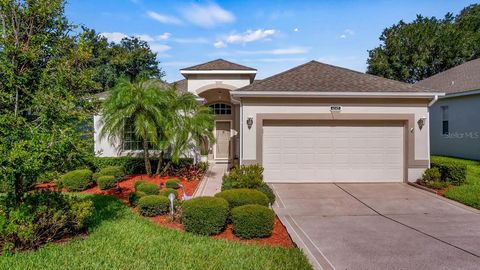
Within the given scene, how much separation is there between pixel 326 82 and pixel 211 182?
5.88m

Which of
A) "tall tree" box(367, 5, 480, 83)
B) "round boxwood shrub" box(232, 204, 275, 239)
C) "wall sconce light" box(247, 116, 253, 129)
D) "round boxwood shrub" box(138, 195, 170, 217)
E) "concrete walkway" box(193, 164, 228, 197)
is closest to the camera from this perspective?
"round boxwood shrub" box(232, 204, 275, 239)

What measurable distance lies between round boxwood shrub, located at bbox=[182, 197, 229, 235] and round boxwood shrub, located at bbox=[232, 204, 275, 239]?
1.11ft

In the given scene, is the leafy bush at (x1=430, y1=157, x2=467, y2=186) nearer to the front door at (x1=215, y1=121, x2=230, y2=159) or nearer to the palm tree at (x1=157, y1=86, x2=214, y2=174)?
the palm tree at (x1=157, y1=86, x2=214, y2=174)

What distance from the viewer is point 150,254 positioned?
4793 mm

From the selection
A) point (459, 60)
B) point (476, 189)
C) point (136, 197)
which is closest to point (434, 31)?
point (459, 60)

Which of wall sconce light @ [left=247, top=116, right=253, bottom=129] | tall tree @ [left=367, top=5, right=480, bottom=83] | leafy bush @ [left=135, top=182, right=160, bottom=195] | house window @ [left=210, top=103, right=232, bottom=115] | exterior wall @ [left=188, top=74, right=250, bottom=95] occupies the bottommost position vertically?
leafy bush @ [left=135, top=182, right=160, bottom=195]

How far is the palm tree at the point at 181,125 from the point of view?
11.2 meters

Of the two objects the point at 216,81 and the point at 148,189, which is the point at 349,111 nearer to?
the point at 216,81

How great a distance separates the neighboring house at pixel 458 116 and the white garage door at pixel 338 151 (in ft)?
Answer: 20.6

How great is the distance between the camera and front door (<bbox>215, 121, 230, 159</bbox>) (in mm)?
17125

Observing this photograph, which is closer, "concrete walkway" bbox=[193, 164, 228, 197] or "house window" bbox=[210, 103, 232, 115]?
"concrete walkway" bbox=[193, 164, 228, 197]

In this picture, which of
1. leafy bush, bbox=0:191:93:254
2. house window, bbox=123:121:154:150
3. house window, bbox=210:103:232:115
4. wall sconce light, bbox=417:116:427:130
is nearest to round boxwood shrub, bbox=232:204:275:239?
leafy bush, bbox=0:191:93:254

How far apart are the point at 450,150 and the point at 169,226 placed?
16.2 metres

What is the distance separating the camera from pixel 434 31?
27547mm
